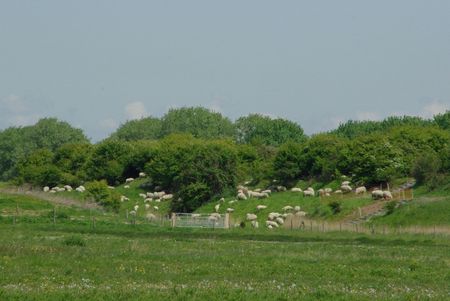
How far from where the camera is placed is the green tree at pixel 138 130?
17662cm

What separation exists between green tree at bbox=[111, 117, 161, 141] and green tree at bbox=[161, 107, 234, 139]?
5.36 feet

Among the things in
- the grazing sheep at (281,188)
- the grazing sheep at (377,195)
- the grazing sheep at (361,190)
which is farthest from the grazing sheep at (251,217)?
the grazing sheep at (281,188)

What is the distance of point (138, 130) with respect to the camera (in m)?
179

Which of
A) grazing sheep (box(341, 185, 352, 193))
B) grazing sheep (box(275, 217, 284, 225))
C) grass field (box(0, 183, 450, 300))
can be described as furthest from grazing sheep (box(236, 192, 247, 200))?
grass field (box(0, 183, 450, 300))

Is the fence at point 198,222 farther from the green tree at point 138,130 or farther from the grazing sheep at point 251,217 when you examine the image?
the green tree at point 138,130

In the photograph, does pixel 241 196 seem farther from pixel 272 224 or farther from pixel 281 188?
pixel 272 224

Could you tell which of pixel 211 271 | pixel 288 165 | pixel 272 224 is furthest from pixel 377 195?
pixel 211 271

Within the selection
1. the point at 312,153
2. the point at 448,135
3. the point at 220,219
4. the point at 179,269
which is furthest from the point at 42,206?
the point at 179,269

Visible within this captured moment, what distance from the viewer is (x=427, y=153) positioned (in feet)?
252

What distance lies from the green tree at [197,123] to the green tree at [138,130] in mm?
1633

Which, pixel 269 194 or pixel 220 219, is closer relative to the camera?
pixel 220 219

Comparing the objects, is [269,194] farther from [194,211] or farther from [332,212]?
[332,212]

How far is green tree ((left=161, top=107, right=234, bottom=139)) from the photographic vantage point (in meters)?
171

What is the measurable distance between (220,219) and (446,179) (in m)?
18.1
